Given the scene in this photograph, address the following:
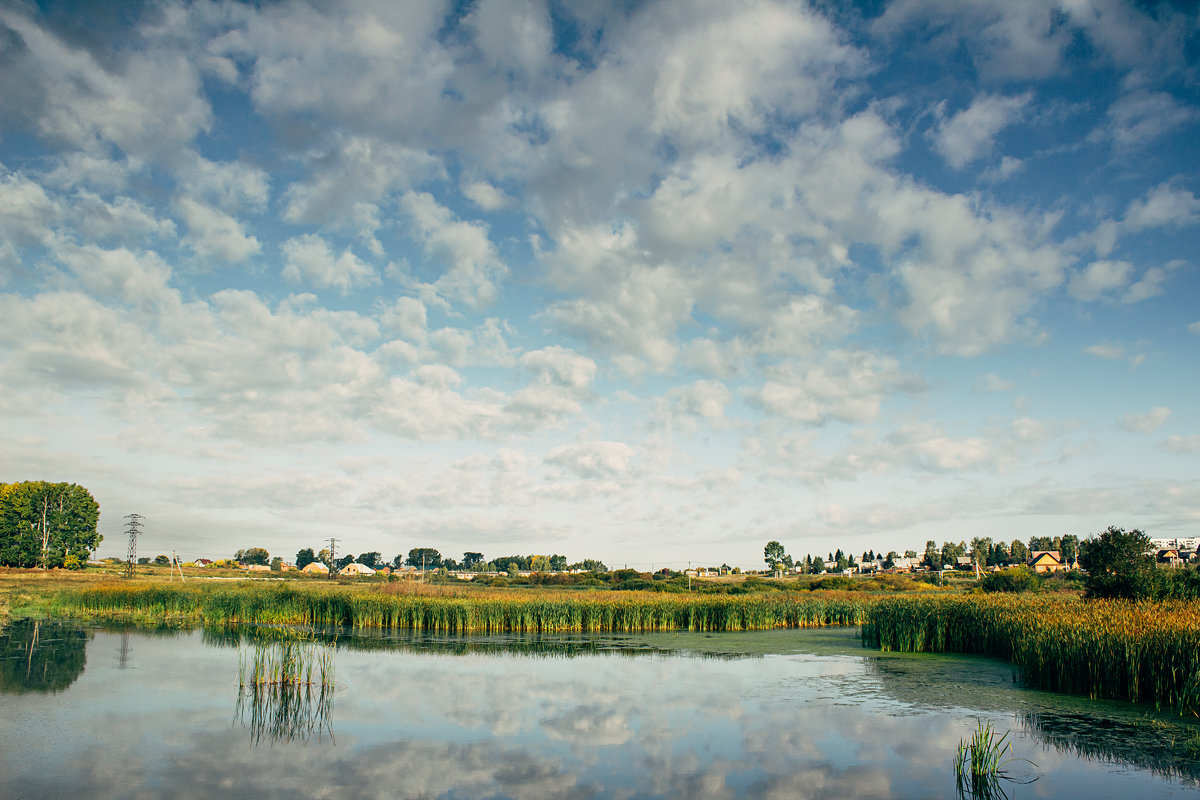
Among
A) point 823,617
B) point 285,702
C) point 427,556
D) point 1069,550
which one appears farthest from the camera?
point 427,556

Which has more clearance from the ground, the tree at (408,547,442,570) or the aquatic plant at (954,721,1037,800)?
the aquatic plant at (954,721,1037,800)

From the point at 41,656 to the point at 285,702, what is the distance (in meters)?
10.00

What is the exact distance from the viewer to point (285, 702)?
1432 centimetres

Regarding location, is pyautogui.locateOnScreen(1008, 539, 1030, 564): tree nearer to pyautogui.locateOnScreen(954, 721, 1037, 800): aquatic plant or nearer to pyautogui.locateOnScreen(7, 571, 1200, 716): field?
Answer: pyautogui.locateOnScreen(7, 571, 1200, 716): field

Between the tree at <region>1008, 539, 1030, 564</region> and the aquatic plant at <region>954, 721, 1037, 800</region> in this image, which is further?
the tree at <region>1008, 539, 1030, 564</region>

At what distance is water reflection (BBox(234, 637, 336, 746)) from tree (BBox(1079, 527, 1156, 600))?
2960 centimetres

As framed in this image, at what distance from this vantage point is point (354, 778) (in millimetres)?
9648

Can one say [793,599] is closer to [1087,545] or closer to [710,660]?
[1087,545]

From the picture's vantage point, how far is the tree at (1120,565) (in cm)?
2933

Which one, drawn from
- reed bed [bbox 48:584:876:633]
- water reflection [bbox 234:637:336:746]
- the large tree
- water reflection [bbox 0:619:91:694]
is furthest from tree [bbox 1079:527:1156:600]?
the large tree

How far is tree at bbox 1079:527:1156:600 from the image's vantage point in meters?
29.3

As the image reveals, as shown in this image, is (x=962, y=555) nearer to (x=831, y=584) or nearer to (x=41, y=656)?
(x=831, y=584)

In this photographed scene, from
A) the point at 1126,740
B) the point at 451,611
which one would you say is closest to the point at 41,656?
the point at 451,611

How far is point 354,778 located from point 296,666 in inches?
310
